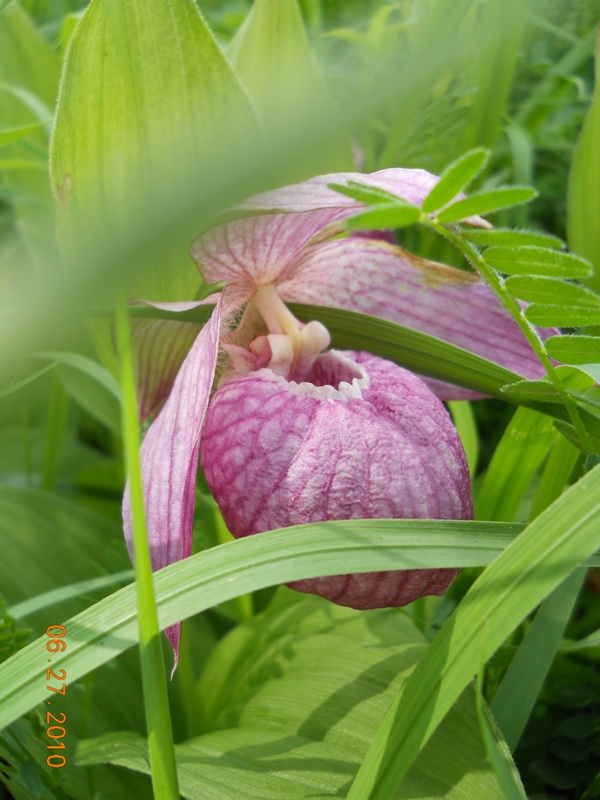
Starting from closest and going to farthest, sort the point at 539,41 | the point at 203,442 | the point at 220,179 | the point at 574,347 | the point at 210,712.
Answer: the point at 220,179 → the point at 574,347 → the point at 203,442 → the point at 210,712 → the point at 539,41

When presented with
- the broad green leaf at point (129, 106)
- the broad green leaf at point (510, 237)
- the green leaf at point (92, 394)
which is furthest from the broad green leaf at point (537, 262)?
the green leaf at point (92, 394)

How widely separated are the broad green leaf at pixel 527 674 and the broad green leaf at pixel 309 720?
24mm

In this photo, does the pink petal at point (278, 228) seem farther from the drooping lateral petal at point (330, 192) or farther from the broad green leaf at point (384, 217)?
the broad green leaf at point (384, 217)

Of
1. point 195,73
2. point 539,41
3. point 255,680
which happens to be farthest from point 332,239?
point 539,41

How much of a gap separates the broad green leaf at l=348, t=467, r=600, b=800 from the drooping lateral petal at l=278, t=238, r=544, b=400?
1.22 feet

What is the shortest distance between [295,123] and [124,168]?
0.26 m

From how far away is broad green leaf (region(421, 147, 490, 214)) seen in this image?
0.46 m

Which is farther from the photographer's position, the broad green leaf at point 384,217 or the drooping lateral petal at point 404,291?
the drooping lateral petal at point 404,291

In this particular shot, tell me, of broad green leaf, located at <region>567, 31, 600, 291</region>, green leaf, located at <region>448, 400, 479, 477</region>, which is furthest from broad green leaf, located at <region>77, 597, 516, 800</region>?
broad green leaf, located at <region>567, 31, 600, 291</region>

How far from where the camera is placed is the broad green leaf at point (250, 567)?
0.43m

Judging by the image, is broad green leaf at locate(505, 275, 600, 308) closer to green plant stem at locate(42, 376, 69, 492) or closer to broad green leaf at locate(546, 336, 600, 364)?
broad green leaf at locate(546, 336, 600, 364)

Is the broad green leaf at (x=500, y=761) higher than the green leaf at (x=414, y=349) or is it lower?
lower

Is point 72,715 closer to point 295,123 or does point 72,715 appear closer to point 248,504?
point 248,504

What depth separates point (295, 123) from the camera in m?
0.37
